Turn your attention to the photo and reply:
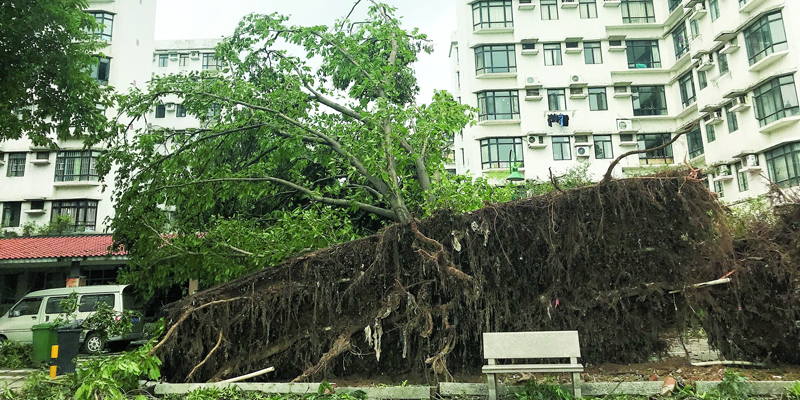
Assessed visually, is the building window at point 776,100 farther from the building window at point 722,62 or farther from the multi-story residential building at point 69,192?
the multi-story residential building at point 69,192

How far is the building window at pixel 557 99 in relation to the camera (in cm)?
2847

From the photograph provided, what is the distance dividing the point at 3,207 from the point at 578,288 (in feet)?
99.3

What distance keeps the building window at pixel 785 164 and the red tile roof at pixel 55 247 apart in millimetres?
25556

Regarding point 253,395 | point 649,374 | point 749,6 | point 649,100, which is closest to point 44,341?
point 253,395

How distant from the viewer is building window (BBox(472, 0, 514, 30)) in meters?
28.9

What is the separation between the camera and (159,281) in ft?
41.5

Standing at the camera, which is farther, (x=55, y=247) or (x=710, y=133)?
(x=710, y=133)

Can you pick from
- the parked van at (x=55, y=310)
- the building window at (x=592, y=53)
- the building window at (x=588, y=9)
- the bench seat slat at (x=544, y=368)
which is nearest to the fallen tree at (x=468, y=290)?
the bench seat slat at (x=544, y=368)

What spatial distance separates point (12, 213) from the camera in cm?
2734

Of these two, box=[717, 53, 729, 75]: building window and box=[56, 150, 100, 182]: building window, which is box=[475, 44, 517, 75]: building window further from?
box=[56, 150, 100, 182]: building window

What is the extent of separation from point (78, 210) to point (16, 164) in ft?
14.6

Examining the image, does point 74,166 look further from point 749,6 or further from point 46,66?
point 749,6

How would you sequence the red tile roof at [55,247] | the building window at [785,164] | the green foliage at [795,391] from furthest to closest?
the building window at [785,164] → the red tile roof at [55,247] → the green foliage at [795,391]

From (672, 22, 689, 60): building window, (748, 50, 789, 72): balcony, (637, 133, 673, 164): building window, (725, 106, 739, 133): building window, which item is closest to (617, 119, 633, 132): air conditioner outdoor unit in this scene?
(637, 133, 673, 164): building window
